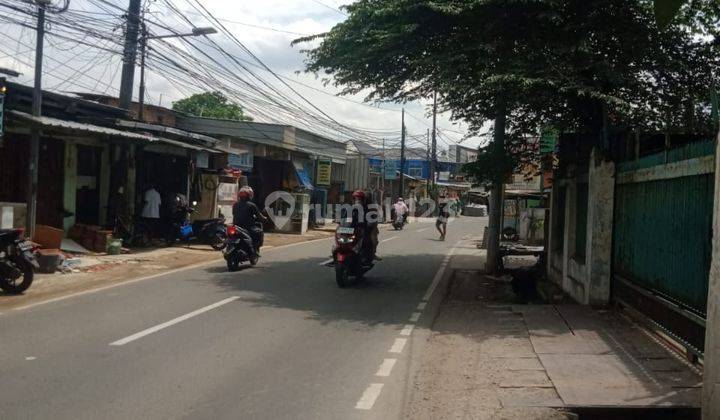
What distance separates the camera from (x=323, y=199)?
34219 mm

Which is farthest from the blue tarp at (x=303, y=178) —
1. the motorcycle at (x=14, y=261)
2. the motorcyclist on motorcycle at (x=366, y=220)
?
the motorcycle at (x=14, y=261)

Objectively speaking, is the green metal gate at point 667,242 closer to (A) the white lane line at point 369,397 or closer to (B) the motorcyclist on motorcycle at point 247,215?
(A) the white lane line at point 369,397

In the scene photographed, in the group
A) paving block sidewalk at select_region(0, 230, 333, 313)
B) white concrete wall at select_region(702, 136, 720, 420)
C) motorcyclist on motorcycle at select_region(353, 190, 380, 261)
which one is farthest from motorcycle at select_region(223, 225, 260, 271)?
white concrete wall at select_region(702, 136, 720, 420)

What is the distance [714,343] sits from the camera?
4.62m

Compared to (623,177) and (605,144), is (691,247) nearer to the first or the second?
(623,177)

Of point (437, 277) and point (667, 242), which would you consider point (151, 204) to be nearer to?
point (437, 277)

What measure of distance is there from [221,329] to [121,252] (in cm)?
874

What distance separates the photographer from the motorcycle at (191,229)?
18203mm

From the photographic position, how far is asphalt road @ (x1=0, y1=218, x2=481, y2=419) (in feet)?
16.4

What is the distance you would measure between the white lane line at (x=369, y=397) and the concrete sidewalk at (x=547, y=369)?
31 cm

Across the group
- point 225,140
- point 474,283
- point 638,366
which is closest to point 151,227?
point 225,140

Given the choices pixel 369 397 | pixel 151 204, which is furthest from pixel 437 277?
pixel 369 397

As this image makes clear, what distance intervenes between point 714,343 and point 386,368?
9.63 feet

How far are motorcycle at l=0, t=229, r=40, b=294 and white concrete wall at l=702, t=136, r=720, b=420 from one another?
362 inches
